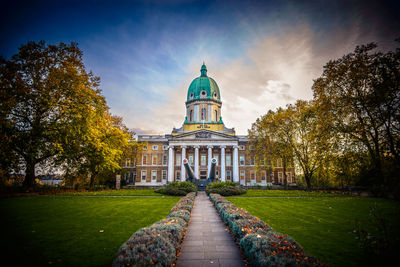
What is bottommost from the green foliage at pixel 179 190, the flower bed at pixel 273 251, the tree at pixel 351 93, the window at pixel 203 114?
the green foliage at pixel 179 190

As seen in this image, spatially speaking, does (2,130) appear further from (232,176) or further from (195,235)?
(232,176)

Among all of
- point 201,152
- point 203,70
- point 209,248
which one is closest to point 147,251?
point 209,248

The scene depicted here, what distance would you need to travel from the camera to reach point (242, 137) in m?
53.1

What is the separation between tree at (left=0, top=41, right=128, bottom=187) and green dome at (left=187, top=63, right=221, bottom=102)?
36.3m

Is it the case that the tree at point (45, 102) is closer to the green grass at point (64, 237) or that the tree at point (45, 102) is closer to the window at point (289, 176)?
the green grass at point (64, 237)

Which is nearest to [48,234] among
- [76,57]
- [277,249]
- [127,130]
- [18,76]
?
[277,249]

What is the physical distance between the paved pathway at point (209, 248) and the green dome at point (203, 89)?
1907 inches

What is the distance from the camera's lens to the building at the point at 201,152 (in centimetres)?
4797

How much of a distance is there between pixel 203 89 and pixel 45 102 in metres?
41.5

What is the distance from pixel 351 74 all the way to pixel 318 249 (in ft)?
55.9

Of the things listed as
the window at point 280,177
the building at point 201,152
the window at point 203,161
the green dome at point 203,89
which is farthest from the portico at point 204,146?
the green dome at point 203,89

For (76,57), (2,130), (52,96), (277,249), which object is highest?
(76,57)

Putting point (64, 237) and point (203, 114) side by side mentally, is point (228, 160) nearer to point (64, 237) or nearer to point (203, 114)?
point (203, 114)

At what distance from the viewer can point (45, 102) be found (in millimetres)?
18016
